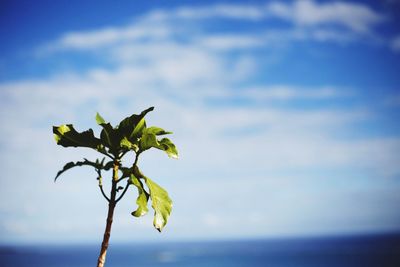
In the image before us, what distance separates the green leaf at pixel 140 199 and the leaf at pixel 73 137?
0.69 metres

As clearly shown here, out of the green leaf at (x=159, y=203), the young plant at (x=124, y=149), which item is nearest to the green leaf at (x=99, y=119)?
the young plant at (x=124, y=149)

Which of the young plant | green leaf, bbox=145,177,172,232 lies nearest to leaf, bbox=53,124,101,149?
the young plant

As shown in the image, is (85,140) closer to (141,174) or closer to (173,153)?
(141,174)

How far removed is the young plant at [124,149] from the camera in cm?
444

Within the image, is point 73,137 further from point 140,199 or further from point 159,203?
point 159,203

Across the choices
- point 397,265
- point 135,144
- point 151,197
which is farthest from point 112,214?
point 397,265

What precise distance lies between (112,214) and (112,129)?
3.59 feet

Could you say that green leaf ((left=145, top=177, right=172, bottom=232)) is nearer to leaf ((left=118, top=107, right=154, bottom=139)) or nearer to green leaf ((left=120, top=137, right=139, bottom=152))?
green leaf ((left=120, top=137, right=139, bottom=152))

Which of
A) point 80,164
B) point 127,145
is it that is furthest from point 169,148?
point 80,164

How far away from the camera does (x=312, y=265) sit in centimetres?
10706

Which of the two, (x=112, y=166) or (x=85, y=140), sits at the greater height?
(x=85, y=140)

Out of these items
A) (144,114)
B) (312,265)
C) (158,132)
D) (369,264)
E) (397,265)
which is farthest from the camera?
(312,265)

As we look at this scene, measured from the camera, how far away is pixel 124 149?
4602 millimetres

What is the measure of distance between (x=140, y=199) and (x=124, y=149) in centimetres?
69
